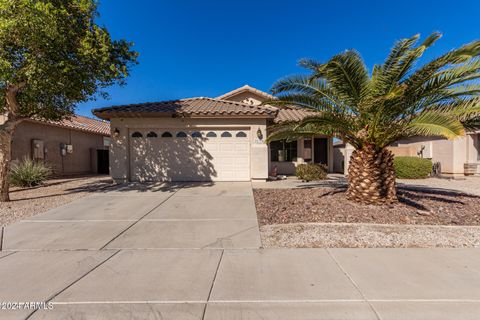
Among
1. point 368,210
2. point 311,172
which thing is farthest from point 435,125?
point 311,172

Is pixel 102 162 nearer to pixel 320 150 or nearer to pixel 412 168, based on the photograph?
pixel 320 150

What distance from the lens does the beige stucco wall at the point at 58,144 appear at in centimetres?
1259

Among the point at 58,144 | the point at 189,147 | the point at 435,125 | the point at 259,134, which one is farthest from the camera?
the point at 58,144

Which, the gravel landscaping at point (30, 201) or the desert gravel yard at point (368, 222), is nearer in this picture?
the desert gravel yard at point (368, 222)

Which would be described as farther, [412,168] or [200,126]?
[412,168]

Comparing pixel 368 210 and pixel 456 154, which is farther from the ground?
pixel 456 154

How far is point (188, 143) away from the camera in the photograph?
11188mm

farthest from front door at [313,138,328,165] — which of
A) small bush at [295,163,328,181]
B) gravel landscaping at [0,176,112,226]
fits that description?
gravel landscaping at [0,176,112,226]

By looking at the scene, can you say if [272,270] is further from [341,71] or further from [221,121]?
[221,121]

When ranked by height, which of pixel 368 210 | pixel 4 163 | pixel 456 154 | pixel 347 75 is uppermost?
pixel 347 75

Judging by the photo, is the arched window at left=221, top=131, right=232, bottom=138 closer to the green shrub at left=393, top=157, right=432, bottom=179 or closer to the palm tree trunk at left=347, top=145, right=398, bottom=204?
the palm tree trunk at left=347, top=145, right=398, bottom=204

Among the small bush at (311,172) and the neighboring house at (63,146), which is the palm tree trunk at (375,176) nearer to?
the small bush at (311,172)

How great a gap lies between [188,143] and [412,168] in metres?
12.1

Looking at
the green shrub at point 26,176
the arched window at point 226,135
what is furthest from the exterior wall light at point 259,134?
the green shrub at point 26,176
